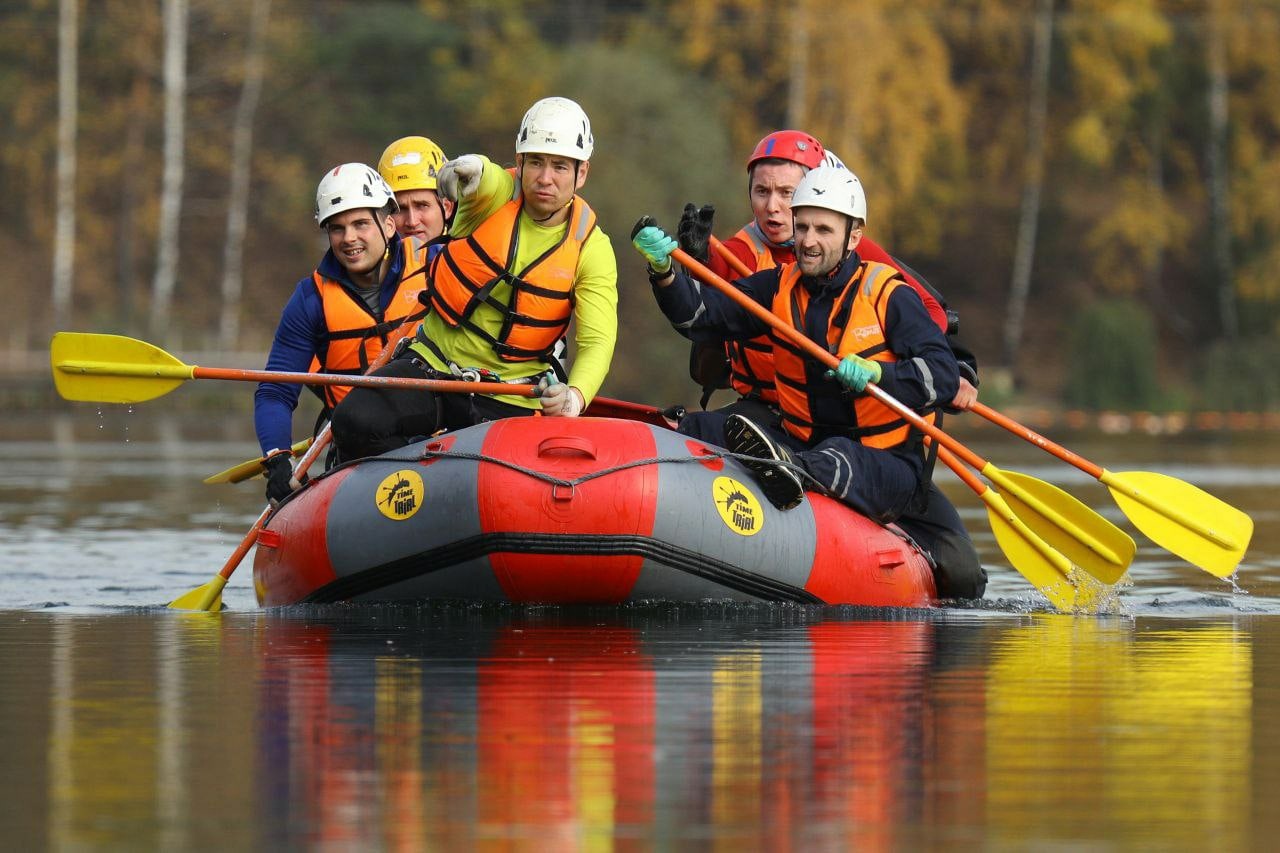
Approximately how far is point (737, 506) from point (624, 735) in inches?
124

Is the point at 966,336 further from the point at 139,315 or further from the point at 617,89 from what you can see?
the point at 139,315

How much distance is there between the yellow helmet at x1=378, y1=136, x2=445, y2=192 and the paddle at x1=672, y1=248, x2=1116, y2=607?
178 cm

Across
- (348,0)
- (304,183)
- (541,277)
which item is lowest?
(541,277)

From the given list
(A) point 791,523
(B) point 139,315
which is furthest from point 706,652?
(B) point 139,315

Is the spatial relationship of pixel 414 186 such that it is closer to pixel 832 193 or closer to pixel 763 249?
pixel 763 249

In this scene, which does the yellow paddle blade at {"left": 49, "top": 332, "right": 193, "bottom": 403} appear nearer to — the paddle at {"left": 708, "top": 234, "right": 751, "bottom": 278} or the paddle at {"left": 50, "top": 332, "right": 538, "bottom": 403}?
the paddle at {"left": 50, "top": 332, "right": 538, "bottom": 403}

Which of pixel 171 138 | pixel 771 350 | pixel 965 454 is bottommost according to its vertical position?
pixel 965 454

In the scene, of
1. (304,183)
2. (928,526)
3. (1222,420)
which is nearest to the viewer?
(928,526)

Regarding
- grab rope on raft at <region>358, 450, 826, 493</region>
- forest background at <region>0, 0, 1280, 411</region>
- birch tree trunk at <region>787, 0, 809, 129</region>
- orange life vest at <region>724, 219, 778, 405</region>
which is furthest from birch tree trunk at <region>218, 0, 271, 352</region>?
grab rope on raft at <region>358, 450, 826, 493</region>

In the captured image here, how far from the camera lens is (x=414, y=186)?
38.0 ft

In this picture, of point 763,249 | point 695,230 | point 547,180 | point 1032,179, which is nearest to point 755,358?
point 763,249

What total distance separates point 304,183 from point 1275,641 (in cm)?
3123

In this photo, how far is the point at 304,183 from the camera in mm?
39094

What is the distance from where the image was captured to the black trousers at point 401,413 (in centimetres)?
980
